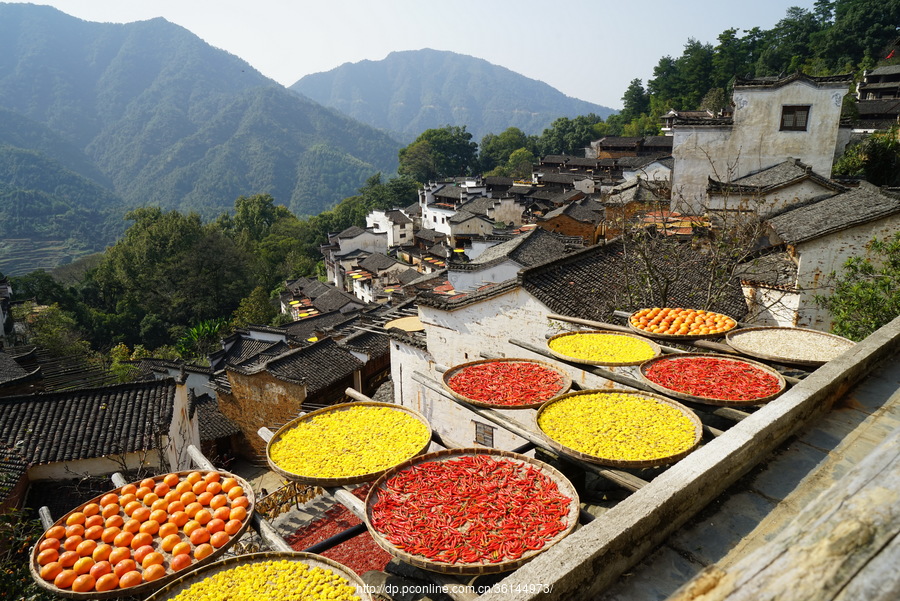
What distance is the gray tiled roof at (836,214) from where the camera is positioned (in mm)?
10352

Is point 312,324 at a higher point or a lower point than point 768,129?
lower

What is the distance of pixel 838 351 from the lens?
17.3 ft

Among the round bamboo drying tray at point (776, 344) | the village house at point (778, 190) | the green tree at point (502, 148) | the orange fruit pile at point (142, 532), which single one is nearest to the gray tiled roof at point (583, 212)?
the village house at point (778, 190)

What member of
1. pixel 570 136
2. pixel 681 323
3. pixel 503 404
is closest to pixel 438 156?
pixel 570 136

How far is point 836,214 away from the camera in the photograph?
11.7 meters

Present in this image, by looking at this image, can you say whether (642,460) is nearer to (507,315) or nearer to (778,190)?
(507,315)

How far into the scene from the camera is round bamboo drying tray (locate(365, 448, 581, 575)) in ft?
9.11

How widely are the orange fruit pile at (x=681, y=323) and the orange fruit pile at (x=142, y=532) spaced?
501 centimetres

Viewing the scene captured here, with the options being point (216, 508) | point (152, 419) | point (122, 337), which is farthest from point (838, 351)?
point (122, 337)

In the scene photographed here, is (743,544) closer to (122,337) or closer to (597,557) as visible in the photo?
(597,557)

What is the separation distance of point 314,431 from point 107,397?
30.6 ft

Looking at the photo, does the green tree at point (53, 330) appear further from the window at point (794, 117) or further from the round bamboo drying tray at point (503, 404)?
the window at point (794, 117)

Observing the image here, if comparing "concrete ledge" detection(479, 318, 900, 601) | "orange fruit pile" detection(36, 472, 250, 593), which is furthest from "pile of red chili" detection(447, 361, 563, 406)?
"orange fruit pile" detection(36, 472, 250, 593)

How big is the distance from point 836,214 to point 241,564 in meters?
13.5
